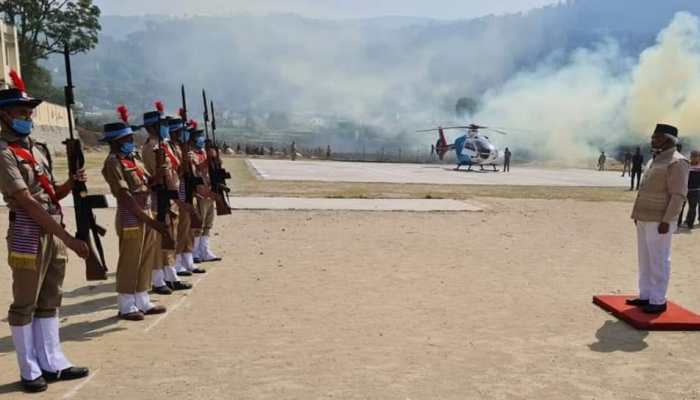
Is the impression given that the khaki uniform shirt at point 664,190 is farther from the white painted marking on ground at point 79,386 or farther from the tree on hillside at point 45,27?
the tree on hillside at point 45,27

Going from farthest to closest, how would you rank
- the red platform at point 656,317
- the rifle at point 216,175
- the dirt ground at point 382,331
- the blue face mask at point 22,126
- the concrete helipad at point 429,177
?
the concrete helipad at point 429,177 → the rifle at point 216,175 → the red platform at point 656,317 → the dirt ground at point 382,331 → the blue face mask at point 22,126

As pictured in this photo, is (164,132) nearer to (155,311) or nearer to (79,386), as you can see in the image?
(155,311)

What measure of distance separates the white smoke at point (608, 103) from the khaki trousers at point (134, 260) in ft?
194

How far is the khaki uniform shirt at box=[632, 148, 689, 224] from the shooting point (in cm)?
655

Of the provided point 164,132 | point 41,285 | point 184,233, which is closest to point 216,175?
point 184,233

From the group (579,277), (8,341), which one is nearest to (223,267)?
(8,341)

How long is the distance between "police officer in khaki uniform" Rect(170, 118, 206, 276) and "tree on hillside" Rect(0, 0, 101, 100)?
55158 millimetres

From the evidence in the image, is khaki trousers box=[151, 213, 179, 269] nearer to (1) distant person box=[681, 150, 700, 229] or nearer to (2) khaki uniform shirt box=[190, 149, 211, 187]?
(2) khaki uniform shirt box=[190, 149, 211, 187]

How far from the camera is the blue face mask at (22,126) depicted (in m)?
4.42

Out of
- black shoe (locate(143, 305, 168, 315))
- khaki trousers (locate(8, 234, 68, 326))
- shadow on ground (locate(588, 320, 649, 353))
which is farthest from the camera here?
black shoe (locate(143, 305, 168, 315))

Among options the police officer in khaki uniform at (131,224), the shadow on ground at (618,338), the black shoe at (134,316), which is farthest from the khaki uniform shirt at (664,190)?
the black shoe at (134,316)

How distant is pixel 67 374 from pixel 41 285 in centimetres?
75

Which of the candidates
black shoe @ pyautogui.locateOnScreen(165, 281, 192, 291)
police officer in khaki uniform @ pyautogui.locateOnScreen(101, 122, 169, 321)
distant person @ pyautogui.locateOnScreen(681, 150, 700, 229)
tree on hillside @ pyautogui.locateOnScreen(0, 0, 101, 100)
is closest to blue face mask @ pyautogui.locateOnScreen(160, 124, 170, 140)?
police officer in khaki uniform @ pyautogui.locateOnScreen(101, 122, 169, 321)

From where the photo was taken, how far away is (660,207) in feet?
21.7
